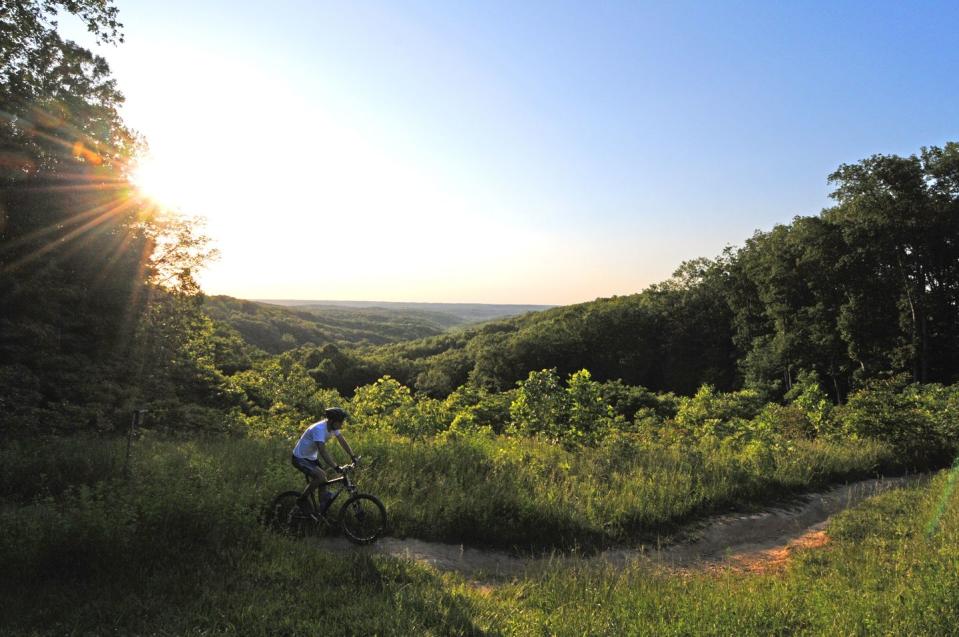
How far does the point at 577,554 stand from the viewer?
24.6 feet

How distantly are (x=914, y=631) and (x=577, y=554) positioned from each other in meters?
4.00

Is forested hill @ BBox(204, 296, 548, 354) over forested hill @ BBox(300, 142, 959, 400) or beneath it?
beneath

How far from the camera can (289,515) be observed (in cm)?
720

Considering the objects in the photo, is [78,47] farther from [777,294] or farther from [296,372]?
[777,294]

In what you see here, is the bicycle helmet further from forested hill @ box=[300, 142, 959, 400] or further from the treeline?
forested hill @ box=[300, 142, 959, 400]

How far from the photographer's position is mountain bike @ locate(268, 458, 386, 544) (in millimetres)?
7199

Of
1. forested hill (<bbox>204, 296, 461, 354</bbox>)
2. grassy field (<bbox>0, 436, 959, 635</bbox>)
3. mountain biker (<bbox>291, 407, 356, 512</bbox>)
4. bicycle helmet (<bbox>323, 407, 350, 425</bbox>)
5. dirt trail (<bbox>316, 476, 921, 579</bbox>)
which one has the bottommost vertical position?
forested hill (<bbox>204, 296, 461, 354</bbox>)

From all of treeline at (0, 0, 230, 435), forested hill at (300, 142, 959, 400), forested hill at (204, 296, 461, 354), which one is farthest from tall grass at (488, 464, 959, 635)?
forested hill at (204, 296, 461, 354)

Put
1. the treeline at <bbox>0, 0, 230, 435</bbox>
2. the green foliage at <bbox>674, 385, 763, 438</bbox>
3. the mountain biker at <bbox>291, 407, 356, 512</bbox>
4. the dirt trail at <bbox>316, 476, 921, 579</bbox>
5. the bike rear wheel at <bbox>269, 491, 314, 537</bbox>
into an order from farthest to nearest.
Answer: the green foliage at <bbox>674, 385, 763, 438</bbox> < the treeline at <bbox>0, 0, 230, 435</bbox> < the mountain biker at <bbox>291, 407, 356, 512</bbox> < the bike rear wheel at <bbox>269, 491, 314, 537</bbox> < the dirt trail at <bbox>316, 476, 921, 579</bbox>

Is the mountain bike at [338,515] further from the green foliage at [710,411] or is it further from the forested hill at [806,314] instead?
the forested hill at [806,314]

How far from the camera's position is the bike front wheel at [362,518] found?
7.19 meters

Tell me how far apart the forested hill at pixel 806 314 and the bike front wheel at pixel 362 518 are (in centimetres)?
2397

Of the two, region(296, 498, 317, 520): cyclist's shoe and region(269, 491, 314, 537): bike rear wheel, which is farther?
region(296, 498, 317, 520): cyclist's shoe

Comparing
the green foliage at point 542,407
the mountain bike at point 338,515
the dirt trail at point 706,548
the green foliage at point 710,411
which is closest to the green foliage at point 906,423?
the green foliage at point 710,411
